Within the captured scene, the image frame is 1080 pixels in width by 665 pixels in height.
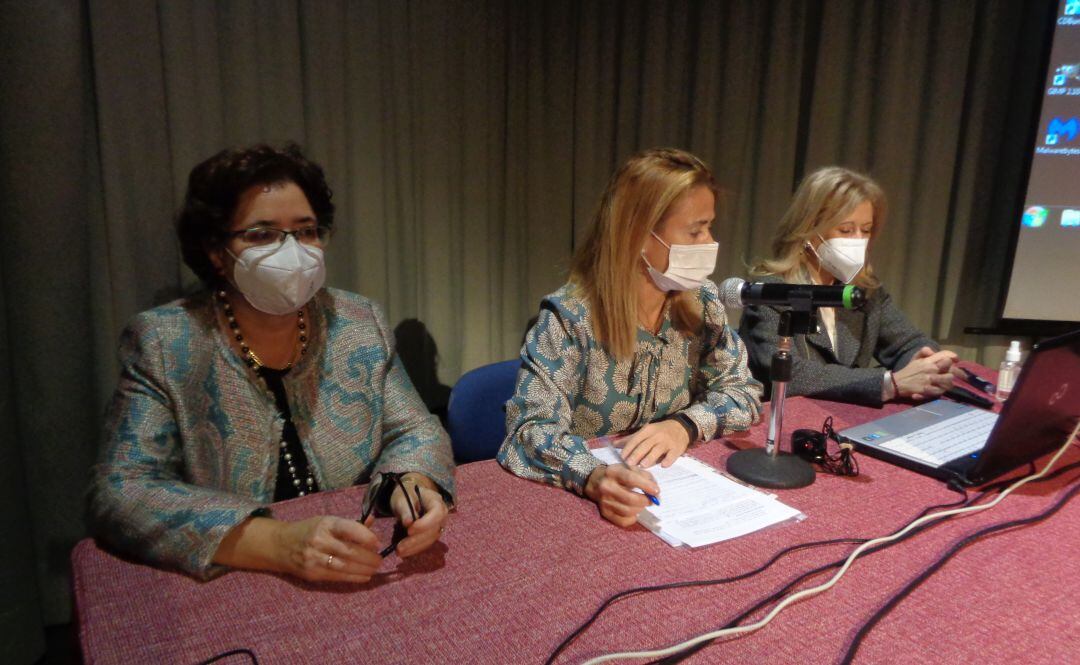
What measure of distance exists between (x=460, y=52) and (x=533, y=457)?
86.8 inches

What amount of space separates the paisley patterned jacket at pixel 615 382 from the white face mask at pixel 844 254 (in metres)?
0.59

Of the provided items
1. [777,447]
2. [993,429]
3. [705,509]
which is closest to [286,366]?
[705,509]

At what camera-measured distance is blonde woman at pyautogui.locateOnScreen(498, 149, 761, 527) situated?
146 cm

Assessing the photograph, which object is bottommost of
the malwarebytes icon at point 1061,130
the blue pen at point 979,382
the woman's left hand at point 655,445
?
the blue pen at point 979,382

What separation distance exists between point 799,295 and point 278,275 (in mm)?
986

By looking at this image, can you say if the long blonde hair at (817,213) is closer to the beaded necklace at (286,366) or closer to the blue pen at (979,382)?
the blue pen at (979,382)

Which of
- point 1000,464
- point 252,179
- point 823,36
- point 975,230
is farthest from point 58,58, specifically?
point 975,230

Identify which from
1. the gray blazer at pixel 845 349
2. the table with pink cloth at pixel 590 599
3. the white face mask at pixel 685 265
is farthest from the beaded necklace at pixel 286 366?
the gray blazer at pixel 845 349

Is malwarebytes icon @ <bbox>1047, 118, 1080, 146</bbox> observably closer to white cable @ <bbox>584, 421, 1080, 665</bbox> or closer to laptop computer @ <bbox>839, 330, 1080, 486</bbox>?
laptop computer @ <bbox>839, 330, 1080, 486</bbox>

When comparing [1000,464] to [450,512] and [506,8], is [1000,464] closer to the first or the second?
[450,512]

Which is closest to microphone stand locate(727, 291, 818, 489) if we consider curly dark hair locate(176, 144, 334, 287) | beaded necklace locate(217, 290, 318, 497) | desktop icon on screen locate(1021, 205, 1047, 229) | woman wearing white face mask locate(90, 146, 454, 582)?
woman wearing white face mask locate(90, 146, 454, 582)

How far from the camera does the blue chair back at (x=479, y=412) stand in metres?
1.76

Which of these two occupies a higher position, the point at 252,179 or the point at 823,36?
the point at 823,36

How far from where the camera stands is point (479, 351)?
10.4 ft
